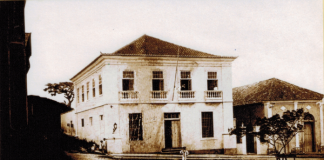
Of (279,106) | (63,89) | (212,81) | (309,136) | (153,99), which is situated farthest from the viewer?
(279,106)

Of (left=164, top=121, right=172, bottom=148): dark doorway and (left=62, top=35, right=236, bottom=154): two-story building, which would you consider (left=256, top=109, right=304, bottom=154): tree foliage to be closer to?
(left=62, top=35, right=236, bottom=154): two-story building

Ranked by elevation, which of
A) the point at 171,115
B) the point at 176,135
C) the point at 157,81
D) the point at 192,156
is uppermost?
the point at 157,81

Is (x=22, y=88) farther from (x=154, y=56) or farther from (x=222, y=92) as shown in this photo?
(x=222, y=92)

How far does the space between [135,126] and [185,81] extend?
1.81 m

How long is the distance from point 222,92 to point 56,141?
442 cm

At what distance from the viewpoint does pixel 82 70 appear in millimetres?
7164

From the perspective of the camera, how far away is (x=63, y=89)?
7.28 m

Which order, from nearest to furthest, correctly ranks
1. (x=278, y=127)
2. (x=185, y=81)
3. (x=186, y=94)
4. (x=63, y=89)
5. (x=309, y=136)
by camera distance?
1. (x=278, y=127)
2. (x=63, y=89)
3. (x=186, y=94)
4. (x=185, y=81)
5. (x=309, y=136)

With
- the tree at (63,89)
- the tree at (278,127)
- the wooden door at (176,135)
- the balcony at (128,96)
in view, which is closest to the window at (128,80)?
the balcony at (128,96)

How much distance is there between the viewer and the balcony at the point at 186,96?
8.48 meters

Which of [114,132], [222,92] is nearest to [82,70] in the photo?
[114,132]

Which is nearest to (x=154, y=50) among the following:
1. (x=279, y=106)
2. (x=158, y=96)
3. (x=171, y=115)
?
(x=158, y=96)

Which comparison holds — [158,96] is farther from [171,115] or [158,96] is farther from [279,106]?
[279,106]

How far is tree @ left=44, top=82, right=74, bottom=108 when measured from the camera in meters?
6.65
